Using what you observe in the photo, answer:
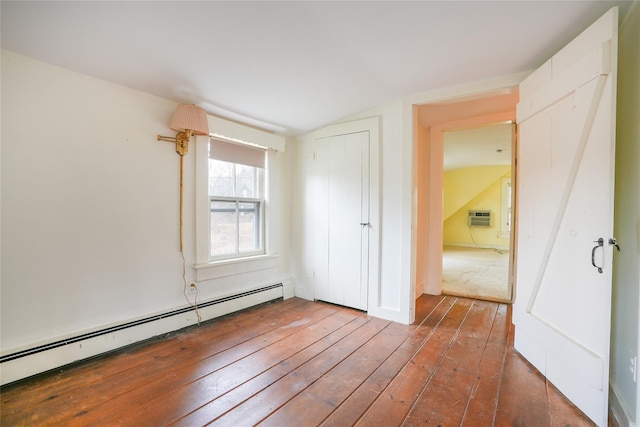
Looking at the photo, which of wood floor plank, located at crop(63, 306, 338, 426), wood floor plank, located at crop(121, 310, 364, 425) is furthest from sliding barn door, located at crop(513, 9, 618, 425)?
wood floor plank, located at crop(63, 306, 338, 426)

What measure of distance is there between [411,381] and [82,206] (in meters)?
2.53

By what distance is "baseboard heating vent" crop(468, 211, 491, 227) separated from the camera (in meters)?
7.52

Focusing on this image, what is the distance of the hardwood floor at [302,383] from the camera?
1.41m

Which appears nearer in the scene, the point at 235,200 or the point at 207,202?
the point at 207,202

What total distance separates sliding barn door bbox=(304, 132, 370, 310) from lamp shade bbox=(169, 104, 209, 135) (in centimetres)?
134

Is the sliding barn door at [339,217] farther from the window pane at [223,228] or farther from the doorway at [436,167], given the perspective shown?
the window pane at [223,228]

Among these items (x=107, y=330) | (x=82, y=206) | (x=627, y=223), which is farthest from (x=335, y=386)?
(x=82, y=206)

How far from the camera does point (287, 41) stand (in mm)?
1833

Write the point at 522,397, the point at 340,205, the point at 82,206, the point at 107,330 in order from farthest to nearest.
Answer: the point at 340,205
the point at 107,330
the point at 82,206
the point at 522,397

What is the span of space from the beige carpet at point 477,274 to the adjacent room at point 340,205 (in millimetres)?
669

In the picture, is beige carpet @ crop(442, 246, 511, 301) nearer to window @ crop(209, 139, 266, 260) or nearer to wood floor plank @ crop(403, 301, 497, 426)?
wood floor plank @ crop(403, 301, 497, 426)

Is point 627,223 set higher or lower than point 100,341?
higher

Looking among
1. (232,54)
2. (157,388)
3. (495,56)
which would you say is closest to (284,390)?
(157,388)

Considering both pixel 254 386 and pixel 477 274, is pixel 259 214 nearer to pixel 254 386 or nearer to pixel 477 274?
pixel 254 386
